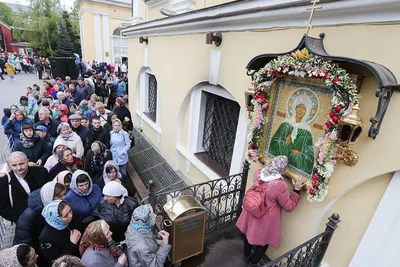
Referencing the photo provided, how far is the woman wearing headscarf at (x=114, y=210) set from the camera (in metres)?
2.79

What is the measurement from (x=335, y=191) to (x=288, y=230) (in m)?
0.99

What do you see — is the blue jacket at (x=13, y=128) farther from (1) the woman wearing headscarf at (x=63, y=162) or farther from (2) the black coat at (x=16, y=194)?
A: (2) the black coat at (x=16, y=194)

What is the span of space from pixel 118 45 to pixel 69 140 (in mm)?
23970

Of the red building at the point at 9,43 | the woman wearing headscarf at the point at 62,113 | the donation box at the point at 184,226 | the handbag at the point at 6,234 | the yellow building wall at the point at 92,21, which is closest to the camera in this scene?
the donation box at the point at 184,226

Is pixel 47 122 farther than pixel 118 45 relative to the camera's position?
No

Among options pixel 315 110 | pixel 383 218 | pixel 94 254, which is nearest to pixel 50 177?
pixel 94 254

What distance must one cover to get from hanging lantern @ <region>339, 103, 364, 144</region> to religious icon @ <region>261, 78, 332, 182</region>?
1.14 feet

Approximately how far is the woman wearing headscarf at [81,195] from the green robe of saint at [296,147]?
2503mm

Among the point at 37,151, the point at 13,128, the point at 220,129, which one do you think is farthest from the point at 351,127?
the point at 13,128

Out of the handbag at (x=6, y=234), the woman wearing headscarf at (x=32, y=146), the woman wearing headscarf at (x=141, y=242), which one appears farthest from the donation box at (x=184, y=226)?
the woman wearing headscarf at (x=32, y=146)

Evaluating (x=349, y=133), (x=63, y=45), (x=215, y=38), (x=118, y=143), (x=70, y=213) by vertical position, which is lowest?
(x=118, y=143)

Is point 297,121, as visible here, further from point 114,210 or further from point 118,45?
point 118,45

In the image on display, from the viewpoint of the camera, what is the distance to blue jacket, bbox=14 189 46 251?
2.51 m

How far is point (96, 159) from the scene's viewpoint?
409cm
